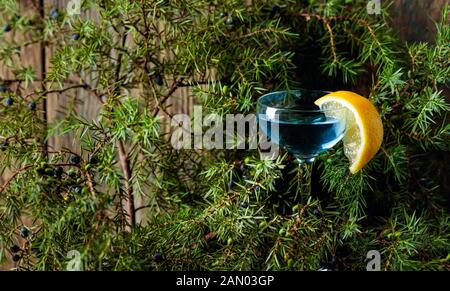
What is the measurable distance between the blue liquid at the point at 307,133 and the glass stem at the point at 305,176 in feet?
0.15

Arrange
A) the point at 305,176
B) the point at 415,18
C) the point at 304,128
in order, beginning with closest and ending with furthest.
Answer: the point at 304,128 → the point at 305,176 → the point at 415,18

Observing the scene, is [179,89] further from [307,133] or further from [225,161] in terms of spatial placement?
[307,133]

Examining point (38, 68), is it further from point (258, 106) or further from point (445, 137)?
point (445, 137)

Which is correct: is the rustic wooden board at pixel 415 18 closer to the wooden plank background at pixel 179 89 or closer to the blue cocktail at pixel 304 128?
the wooden plank background at pixel 179 89

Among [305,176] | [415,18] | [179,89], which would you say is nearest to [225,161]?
[305,176]

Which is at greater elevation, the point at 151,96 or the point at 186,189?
the point at 151,96

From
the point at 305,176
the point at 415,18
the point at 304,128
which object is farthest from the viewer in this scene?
the point at 415,18

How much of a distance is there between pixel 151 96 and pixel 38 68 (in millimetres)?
321

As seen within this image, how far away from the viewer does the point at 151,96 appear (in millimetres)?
1231

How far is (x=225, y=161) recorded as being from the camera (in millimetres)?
1059

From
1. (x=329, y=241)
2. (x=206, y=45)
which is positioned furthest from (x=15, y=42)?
(x=329, y=241)

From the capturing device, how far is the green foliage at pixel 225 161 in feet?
2.99

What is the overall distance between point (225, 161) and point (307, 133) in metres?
0.18
